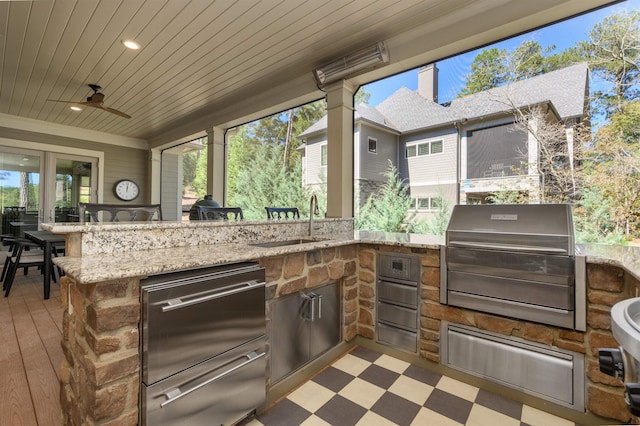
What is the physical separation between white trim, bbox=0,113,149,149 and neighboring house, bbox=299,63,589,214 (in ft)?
17.3

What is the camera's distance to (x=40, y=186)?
5496 millimetres

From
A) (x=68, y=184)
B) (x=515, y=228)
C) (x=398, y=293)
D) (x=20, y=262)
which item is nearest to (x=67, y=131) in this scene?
(x=68, y=184)

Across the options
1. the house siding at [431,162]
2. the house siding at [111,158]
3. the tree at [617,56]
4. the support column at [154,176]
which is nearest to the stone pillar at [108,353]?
the house siding at [431,162]

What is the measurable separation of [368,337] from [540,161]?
6.85 feet

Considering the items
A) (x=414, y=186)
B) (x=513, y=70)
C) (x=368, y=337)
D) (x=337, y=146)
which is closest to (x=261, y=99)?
(x=337, y=146)

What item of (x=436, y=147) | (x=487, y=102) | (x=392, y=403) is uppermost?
(x=487, y=102)

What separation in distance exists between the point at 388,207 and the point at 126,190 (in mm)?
5696

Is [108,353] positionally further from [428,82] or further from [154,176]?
[154,176]

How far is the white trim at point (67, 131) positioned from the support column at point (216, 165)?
9.50 ft

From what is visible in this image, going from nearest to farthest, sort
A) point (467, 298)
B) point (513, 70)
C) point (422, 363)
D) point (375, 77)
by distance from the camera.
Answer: point (467, 298)
point (422, 363)
point (513, 70)
point (375, 77)

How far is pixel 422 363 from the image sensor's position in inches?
86.0

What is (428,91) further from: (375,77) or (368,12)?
(368,12)

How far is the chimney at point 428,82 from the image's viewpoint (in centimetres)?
301

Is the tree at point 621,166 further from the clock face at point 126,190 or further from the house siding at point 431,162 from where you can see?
the clock face at point 126,190
